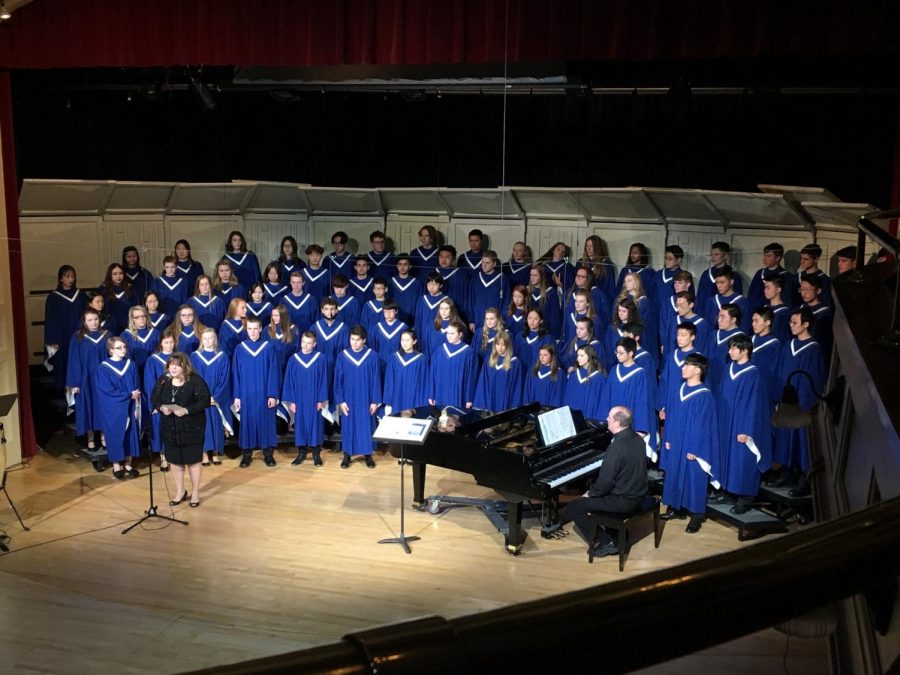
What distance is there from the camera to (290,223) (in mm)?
11688

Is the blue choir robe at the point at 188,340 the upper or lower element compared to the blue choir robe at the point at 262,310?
lower

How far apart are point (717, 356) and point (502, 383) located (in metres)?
2.04

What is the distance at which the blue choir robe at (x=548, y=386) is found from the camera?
8820 millimetres

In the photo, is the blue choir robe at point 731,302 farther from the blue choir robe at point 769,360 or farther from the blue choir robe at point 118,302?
the blue choir robe at point 118,302

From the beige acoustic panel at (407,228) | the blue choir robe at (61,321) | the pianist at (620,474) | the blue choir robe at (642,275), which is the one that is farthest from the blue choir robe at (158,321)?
the pianist at (620,474)

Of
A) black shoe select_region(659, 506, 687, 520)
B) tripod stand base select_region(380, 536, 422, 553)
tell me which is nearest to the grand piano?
tripod stand base select_region(380, 536, 422, 553)

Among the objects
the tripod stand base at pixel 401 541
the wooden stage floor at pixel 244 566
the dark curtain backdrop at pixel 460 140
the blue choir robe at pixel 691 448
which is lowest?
the wooden stage floor at pixel 244 566

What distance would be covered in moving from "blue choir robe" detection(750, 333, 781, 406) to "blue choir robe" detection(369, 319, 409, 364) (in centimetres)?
349

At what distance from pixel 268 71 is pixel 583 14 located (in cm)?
477

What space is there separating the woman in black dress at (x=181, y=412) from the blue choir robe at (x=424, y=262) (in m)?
3.50

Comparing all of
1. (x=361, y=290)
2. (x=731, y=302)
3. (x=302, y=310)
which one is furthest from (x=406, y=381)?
(x=731, y=302)

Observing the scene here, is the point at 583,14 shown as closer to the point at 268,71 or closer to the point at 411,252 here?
the point at 411,252

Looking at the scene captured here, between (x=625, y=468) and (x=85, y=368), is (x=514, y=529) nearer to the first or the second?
(x=625, y=468)

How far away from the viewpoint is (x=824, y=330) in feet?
26.8
